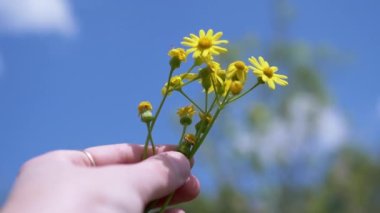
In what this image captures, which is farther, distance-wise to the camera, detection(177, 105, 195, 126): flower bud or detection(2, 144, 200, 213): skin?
detection(177, 105, 195, 126): flower bud

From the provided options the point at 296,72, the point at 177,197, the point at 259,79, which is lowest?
the point at 177,197

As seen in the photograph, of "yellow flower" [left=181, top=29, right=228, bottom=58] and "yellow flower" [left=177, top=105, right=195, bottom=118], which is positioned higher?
"yellow flower" [left=181, top=29, right=228, bottom=58]

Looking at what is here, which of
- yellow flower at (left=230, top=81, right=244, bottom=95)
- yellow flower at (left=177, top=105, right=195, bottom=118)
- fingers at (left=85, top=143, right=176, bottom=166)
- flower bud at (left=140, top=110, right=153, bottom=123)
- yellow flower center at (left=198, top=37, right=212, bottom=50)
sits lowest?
fingers at (left=85, top=143, right=176, bottom=166)

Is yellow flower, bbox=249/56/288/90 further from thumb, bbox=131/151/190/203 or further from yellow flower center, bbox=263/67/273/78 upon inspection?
thumb, bbox=131/151/190/203

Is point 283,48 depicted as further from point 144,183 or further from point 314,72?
point 144,183

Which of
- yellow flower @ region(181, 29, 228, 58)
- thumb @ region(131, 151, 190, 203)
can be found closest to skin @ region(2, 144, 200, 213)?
thumb @ region(131, 151, 190, 203)

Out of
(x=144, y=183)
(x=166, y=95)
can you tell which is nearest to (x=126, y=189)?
(x=144, y=183)

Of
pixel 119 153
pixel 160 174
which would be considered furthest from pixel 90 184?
pixel 119 153

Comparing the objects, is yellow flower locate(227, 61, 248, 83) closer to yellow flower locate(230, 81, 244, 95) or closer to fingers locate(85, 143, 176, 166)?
yellow flower locate(230, 81, 244, 95)
